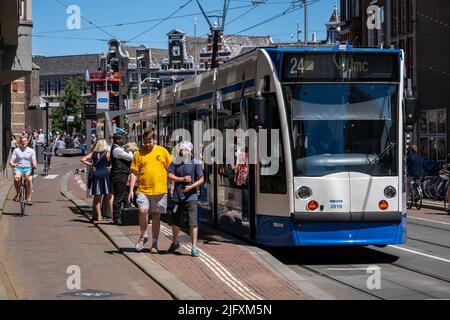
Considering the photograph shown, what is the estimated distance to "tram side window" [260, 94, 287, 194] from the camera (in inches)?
472

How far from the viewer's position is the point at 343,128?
12.0 m

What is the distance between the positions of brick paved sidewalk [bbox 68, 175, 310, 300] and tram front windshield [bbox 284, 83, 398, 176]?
1.65 metres

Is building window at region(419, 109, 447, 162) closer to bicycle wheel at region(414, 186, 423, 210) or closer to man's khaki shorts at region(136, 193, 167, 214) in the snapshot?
bicycle wheel at region(414, 186, 423, 210)

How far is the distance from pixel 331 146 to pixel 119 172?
594 cm

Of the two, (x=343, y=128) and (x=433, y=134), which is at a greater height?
(x=433, y=134)

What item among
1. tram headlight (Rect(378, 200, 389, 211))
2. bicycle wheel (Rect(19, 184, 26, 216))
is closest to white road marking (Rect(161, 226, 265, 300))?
tram headlight (Rect(378, 200, 389, 211))

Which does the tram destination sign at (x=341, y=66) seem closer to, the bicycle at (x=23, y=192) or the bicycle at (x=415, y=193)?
the bicycle at (x=23, y=192)

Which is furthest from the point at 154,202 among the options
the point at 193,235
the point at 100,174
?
the point at 100,174

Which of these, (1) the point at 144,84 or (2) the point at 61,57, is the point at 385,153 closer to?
(1) the point at 144,84

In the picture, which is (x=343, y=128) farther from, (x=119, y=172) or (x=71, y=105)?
(x=71, y=105)

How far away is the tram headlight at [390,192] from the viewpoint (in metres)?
12.1

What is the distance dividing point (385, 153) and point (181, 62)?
324ft
